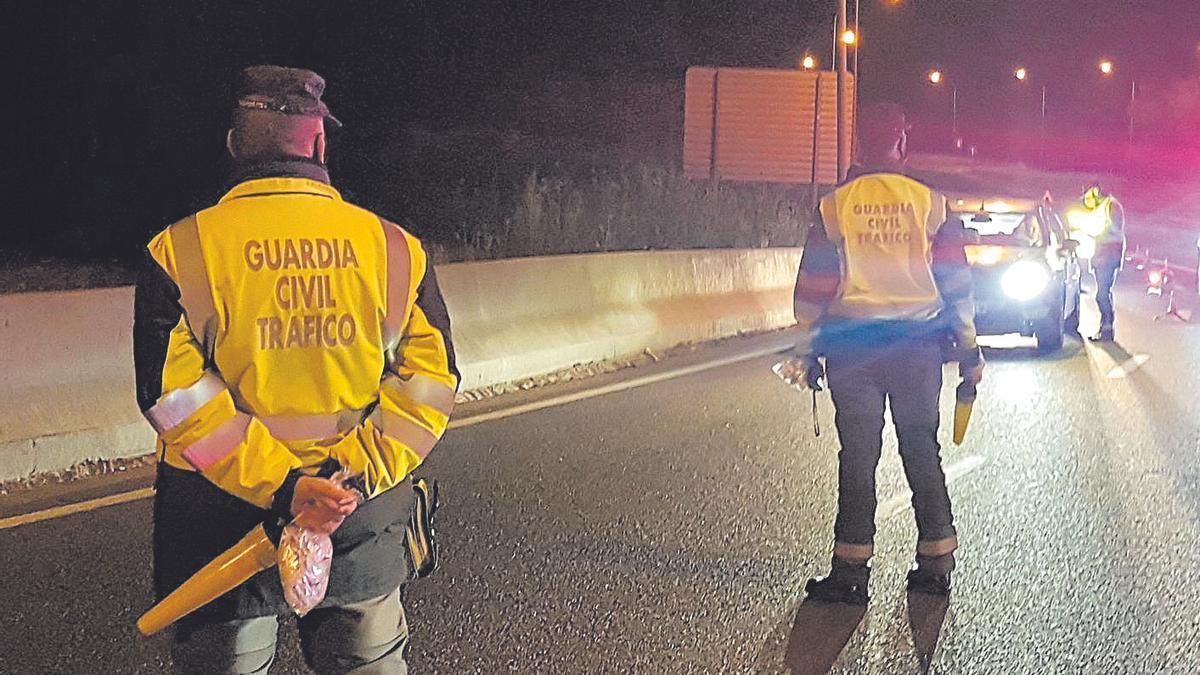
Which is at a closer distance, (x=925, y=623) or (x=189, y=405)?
(x=189, y=405)

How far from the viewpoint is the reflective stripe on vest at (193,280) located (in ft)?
9.58

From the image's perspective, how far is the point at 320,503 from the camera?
2.95 meters

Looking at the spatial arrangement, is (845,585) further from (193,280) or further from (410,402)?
(193,280)

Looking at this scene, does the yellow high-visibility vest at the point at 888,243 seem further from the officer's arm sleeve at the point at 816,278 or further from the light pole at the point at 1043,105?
the light pole at the point at 1043,105

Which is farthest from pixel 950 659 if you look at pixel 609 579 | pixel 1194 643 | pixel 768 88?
pixel 768 88

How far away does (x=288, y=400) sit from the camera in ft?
9.89

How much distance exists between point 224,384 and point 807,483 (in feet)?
18.1

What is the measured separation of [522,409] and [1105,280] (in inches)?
324

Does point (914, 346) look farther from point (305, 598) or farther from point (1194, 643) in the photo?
point (305, 598)

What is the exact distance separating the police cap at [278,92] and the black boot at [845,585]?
339cm

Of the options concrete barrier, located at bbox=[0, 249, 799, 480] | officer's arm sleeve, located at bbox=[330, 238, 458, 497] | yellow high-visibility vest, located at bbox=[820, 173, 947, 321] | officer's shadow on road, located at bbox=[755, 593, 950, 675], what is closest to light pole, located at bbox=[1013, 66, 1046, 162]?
concrete barrier, located at bbox=[0, 249, 799, 480]

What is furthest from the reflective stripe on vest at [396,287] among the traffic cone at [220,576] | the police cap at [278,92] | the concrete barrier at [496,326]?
the concrete barrier at [496,326]

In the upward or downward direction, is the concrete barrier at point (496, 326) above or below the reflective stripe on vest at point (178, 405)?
below

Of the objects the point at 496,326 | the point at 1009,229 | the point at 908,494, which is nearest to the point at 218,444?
the point at 908,494
